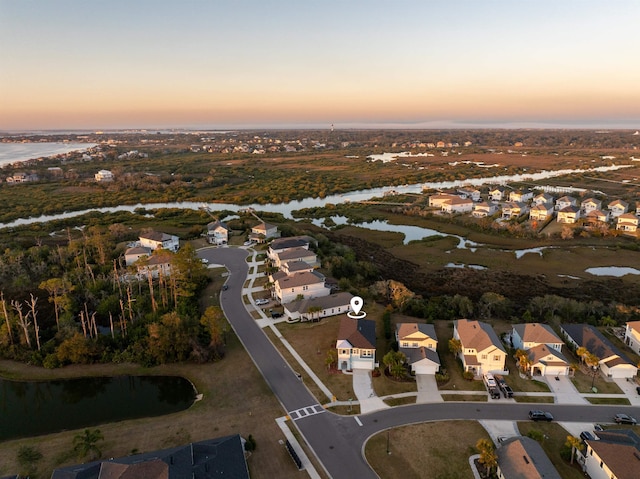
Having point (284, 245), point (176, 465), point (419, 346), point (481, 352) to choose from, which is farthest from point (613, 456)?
point (284, 245)

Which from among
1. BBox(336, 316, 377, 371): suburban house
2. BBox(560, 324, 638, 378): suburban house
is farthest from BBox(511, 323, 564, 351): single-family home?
BBox(336, 316, 377, 371): suburban house

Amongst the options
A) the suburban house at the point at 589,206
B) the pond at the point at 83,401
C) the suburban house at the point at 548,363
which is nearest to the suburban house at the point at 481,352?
the suburban house at the point at 548,363

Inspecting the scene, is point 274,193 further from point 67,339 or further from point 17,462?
point 17,462

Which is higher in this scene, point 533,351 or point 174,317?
point 174,317

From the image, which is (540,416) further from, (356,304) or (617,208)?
(617,208)

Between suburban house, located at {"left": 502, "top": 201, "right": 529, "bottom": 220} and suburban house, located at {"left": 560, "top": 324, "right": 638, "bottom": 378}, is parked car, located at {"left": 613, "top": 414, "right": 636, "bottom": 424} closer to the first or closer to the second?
suburban house, located at {"left": 560, "top": 324, "right": 638, "bottom": 378}

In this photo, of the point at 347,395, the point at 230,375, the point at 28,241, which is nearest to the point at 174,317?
the point at 230,375
